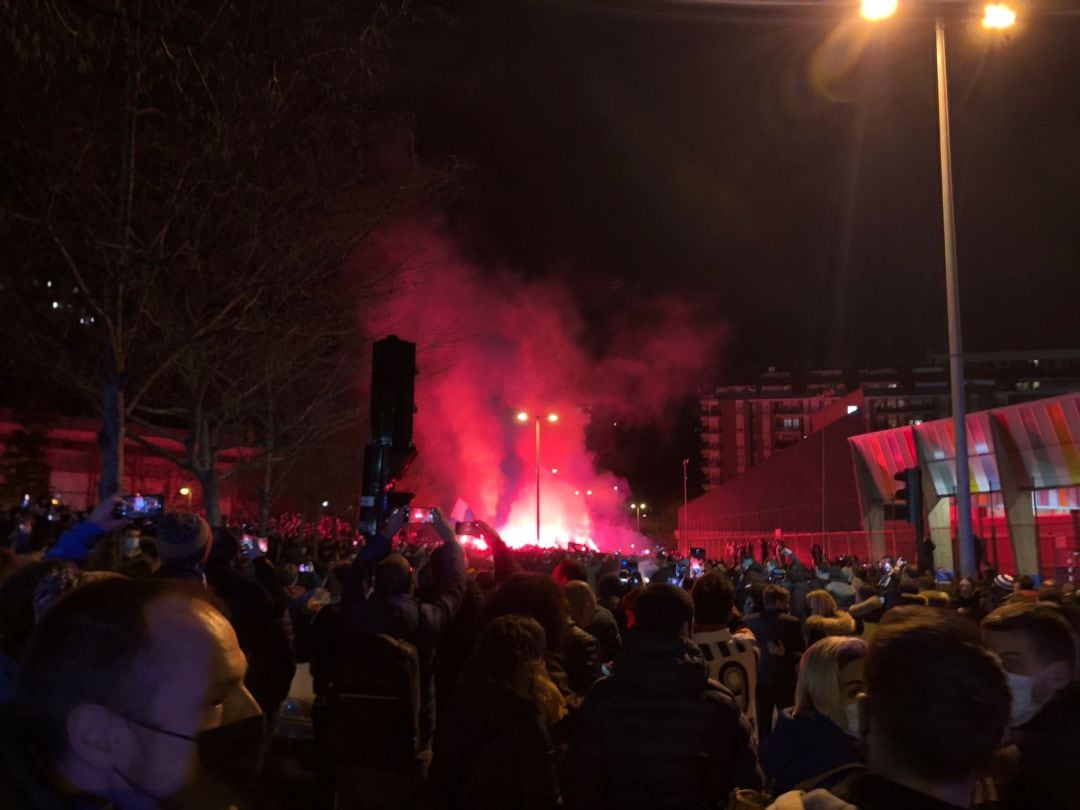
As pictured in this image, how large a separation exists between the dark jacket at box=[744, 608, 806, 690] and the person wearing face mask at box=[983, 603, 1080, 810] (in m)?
4.12

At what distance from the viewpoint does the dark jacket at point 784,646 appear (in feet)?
24.6

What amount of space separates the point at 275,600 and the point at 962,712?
15.1 feet

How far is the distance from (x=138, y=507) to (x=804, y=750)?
12.1 ft

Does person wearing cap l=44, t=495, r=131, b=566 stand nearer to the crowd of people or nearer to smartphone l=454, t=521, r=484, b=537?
the crowd of people

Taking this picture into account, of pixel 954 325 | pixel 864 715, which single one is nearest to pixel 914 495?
pixel 954 325

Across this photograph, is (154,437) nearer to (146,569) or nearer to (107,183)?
(107,183)

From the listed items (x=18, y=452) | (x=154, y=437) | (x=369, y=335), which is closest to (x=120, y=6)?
(x=369, y=335)

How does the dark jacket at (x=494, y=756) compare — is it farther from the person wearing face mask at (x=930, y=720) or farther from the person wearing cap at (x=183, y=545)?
the person wearing face mask at (x=930, y=720)

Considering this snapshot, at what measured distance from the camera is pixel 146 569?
5977 mm

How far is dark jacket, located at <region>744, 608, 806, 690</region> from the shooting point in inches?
295

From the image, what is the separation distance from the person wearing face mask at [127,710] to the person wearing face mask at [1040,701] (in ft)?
7.10

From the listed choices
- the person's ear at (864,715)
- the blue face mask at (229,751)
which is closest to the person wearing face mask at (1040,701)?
the person's ear at (864,715)

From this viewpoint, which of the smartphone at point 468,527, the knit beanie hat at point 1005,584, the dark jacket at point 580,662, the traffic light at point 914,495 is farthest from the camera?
the traffic light at point 914,495

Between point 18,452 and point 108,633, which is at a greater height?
point 18,452
